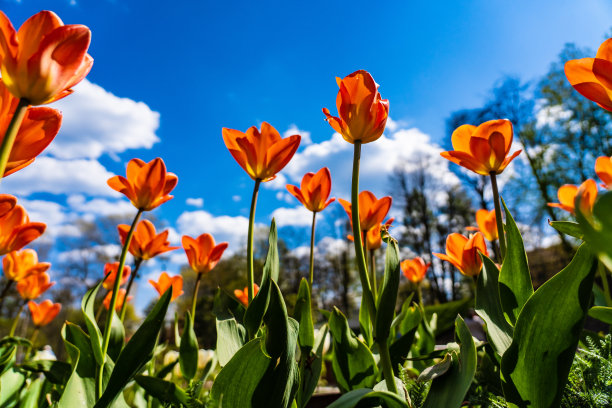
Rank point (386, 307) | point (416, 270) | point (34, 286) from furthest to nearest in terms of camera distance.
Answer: point (34, 286)
point (416, 270)
point (386, 307)

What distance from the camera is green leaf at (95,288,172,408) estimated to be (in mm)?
800

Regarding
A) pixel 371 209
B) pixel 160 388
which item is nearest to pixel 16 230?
pixel 160 388

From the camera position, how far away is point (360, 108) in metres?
0.83

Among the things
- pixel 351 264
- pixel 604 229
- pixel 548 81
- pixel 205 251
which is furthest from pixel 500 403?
pixel 351 264

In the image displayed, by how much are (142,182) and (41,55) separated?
63cm

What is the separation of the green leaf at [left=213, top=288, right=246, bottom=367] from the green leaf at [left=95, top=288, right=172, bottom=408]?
0.16 m

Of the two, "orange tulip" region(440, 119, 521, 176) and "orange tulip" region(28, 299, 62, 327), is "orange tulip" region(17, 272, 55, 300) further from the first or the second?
"orange tulip" region(440, 119, 521, 176)

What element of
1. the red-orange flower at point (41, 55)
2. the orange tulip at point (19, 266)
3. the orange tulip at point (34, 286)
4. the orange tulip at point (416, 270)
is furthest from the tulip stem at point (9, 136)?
the orange tulip at point (34, 286)

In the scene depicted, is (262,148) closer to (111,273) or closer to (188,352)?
(188,352)

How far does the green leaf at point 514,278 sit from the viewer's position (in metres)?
0.75

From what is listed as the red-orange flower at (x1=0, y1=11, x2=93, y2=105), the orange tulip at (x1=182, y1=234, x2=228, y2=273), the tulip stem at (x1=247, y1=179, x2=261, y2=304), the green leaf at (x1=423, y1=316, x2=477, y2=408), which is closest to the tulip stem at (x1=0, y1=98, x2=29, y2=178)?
the red-orange flower at (x1=0, y1=11, x2=93, y2=105)

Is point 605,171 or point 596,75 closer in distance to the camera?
point 596,75

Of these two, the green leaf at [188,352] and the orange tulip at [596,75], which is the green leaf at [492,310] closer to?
the orange tulip at [596,75]

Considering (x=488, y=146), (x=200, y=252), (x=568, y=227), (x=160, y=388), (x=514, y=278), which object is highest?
(x=488, y=146)
